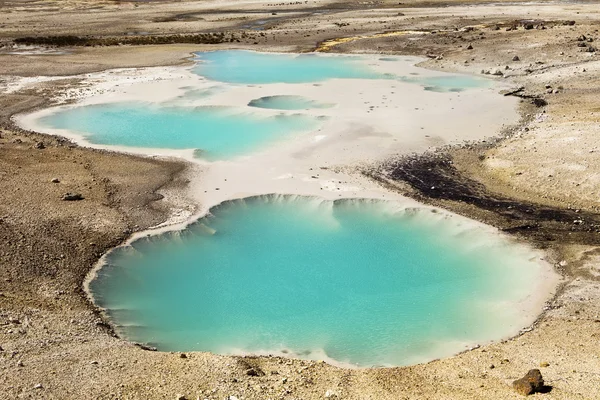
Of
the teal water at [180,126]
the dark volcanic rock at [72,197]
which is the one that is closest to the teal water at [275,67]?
the teal water at [180,126]

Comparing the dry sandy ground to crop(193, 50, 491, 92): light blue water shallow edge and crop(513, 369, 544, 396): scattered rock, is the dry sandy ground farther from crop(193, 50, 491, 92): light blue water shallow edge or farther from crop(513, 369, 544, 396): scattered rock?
crop(193, 50, 491, 92): light blue water shallow edge

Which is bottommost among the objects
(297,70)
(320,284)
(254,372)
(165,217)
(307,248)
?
(320,284)

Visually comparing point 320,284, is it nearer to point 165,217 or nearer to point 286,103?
point 165,217

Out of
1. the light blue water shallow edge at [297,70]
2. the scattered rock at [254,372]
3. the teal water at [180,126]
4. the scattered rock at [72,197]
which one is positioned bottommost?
the scattered rock at [254,372]

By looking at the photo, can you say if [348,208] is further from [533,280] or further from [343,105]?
[343,105]

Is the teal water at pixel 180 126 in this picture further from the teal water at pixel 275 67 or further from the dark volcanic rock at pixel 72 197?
the teal water at pixel 275 67

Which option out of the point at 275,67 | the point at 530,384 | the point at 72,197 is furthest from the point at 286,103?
the point at 530,384
